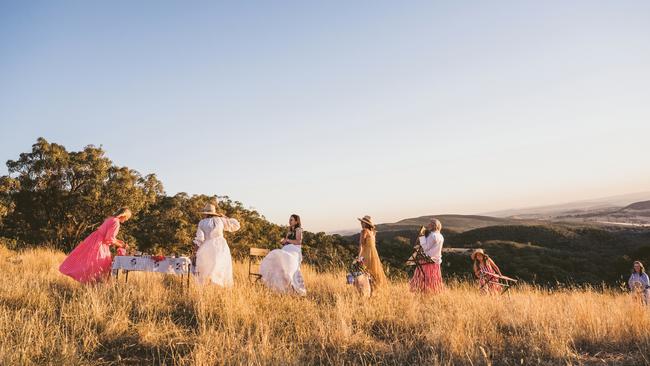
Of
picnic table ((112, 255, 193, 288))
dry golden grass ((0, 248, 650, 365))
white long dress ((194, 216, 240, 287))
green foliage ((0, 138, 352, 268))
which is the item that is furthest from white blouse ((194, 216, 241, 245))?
green foliage ((0, 138, 352, 268))

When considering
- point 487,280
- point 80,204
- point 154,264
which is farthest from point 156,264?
point 80,204

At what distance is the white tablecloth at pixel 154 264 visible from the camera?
26.8ft

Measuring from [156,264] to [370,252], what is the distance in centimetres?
429

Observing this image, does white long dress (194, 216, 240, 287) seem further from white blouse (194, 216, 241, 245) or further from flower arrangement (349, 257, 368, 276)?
flower arrangement (349, 257, 368, 276)

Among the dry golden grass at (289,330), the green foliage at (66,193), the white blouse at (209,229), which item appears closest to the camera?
the dry golden grass at (289,330)

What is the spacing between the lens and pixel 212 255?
8562 millimetres

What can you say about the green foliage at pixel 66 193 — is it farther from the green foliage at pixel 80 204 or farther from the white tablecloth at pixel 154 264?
the white tablecloth at pixel 154 264

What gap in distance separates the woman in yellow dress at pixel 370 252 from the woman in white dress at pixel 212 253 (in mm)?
2777

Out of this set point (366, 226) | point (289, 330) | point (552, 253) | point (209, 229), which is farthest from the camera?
point (552, 253)

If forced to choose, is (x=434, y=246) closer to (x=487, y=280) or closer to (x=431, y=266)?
(x=431, y=266)

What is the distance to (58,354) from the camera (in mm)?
4652

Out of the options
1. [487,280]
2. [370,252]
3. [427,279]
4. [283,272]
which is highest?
[370,252]

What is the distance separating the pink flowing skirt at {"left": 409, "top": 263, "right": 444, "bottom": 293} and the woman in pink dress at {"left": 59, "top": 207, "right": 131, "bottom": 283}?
621 centimetres

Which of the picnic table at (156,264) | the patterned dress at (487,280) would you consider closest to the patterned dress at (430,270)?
the patterned dress at (487,280)
